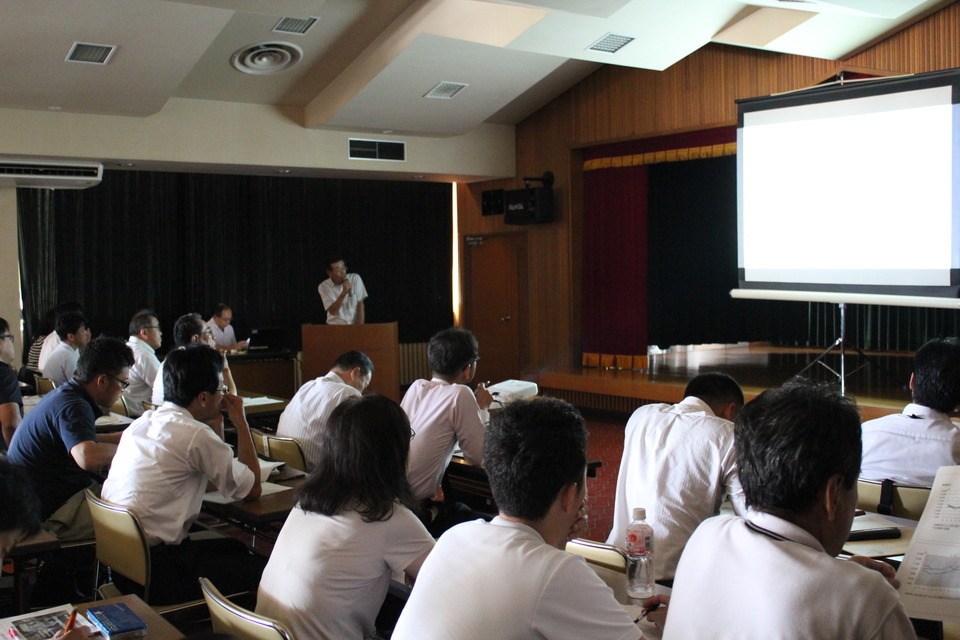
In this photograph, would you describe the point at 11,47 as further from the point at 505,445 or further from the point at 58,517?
the point at 505,445

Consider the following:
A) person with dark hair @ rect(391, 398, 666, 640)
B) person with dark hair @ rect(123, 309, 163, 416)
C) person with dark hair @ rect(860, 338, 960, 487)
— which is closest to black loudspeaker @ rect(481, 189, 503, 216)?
person with dark hair @ rect(123, 309, 163, 416)

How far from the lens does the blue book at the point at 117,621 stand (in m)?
1.92

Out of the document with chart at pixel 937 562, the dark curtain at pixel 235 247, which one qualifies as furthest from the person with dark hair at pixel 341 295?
the document with chart at pixel 937 562

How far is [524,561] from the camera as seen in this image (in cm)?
148

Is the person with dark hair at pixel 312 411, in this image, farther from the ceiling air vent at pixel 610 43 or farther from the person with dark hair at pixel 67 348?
the ceiling air vent at pixel 610 43

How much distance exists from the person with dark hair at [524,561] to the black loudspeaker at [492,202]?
8809mm

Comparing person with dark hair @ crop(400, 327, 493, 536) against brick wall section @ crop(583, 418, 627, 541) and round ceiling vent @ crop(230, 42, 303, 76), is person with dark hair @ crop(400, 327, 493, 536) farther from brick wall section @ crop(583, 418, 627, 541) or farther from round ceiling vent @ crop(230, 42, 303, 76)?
round ceiling vent @ crop(230, 42, 303, 76)

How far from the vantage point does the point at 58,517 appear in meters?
A: 3.44

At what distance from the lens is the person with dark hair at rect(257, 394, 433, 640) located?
2.06 m

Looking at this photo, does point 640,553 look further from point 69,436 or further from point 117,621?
point 69,436

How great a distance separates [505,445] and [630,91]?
25.5 feet

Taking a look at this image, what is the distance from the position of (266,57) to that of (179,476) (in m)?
5.65

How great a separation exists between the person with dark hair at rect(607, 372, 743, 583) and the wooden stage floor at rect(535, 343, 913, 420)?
4.98m

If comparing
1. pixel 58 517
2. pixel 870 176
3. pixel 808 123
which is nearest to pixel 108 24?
pixel 58 517
